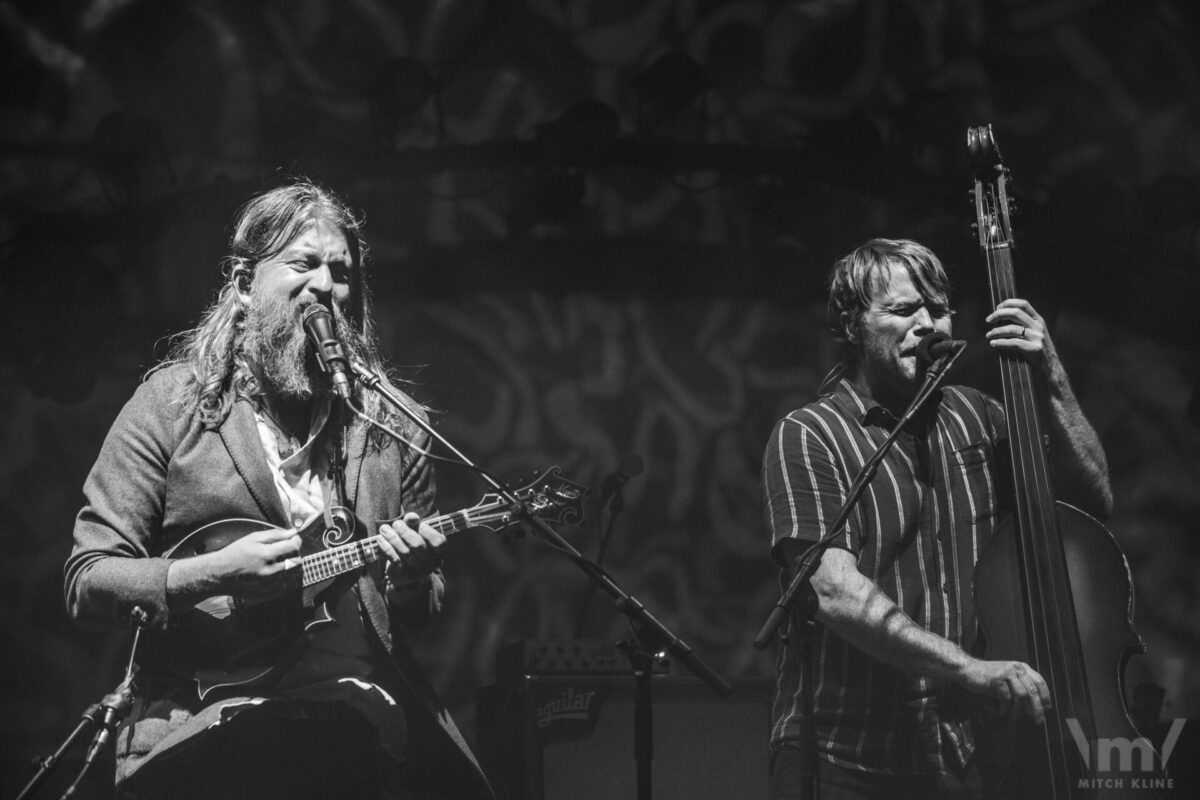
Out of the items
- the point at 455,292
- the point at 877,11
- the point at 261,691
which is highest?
the point at 877,11

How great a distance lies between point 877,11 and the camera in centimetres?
555

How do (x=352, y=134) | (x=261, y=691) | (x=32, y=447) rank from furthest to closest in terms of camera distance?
(x=352, y=134), (x=32, y=447), (x=261, y=691)

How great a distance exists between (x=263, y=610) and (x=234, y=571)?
164 millimetres

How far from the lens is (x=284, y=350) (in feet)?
10.1

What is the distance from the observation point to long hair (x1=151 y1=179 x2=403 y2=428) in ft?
10.1

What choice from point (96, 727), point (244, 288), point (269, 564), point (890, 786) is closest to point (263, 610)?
point (269, 564)

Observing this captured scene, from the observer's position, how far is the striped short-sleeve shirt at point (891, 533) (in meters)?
2.66

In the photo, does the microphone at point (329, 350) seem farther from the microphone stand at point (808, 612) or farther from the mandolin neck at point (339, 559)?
the microphone stand at point (808, 612)

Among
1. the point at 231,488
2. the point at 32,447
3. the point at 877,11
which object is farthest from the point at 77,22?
the point at 877,11

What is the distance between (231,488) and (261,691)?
1.53ft

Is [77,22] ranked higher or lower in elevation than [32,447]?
higher

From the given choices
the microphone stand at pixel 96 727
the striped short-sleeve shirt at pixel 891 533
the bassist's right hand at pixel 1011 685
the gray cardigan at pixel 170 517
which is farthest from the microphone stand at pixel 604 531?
the microphone stand at pixel 96 727

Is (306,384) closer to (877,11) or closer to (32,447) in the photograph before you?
(32,447)

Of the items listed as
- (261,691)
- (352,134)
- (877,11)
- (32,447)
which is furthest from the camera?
(877,11)
